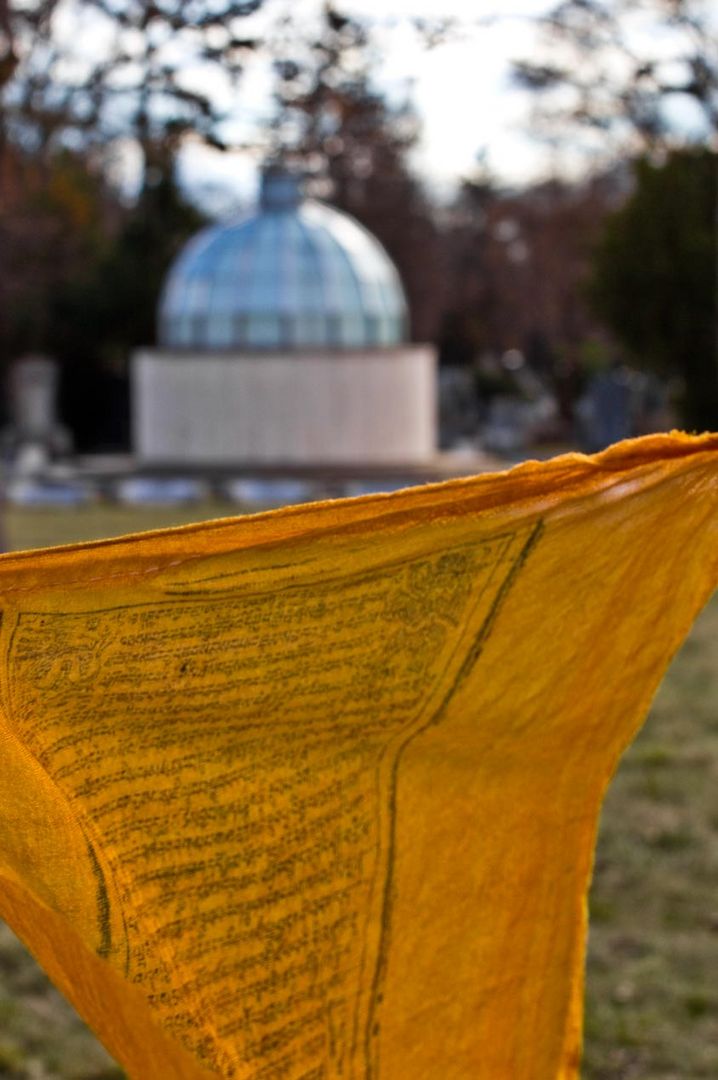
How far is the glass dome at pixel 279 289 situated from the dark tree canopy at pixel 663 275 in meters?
3.13

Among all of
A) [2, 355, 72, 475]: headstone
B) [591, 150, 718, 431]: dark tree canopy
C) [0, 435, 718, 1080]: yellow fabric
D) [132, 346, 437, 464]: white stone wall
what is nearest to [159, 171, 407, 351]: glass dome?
[132, 346, 437, 464]: white stone wall

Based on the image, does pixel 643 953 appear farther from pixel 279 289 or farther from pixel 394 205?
pixel 394 205

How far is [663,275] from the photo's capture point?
21078mm

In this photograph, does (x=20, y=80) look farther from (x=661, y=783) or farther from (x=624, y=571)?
(x=661, y=783)

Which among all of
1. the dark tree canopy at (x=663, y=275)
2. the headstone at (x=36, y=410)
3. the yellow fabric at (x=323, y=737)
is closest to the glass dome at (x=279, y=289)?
the dark tree canopy at (x=663, y=275)

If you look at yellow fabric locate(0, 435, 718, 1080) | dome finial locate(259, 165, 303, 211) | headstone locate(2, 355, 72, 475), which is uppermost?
dome finial locate(259, 165, 303, 211)

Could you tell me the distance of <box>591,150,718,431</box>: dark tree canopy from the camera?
803 inches

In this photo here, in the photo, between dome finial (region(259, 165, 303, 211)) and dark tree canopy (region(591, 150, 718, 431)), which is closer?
dark tree canopy (region(591, 150, 718, 431))

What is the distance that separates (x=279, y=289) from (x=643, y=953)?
17494 millimetres

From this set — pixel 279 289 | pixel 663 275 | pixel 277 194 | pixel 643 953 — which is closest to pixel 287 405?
pixel 279 289

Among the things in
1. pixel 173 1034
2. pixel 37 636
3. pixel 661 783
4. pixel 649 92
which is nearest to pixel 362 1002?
pixel 173 1034

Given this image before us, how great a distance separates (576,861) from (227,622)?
0.56m

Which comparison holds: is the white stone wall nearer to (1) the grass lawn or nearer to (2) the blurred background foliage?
(2) the blurred background foliage

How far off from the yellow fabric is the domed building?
767 inches
